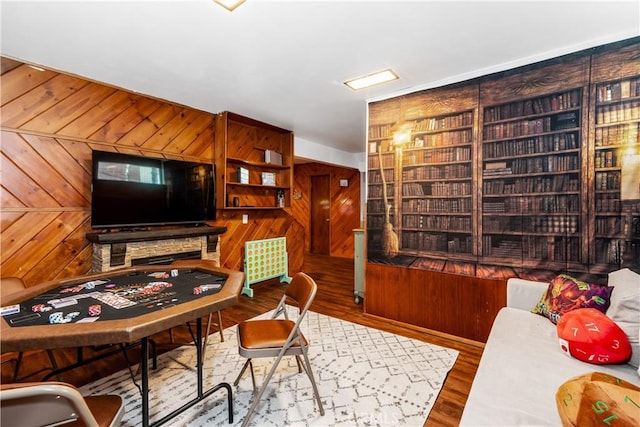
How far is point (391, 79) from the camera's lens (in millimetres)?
2773

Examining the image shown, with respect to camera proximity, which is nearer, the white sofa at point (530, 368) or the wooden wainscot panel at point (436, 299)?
the white sofa at point (530, 368)

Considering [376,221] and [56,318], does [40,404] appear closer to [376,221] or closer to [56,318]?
[56,318]

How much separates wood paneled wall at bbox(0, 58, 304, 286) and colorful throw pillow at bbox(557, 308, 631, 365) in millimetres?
3963

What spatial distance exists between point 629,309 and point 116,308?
275 cm

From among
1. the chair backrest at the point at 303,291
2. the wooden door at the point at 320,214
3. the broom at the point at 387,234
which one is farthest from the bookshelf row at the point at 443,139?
the wooden door at the point at 320,214

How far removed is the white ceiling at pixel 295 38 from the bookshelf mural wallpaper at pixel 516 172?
241mm

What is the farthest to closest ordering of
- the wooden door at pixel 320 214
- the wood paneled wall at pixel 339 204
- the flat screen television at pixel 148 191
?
the wooden door at pixel 320 214, the wood paneled wall at pixel 339 204, the flat screen television at pixel 148 191

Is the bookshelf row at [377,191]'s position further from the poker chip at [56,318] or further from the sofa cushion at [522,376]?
the poker chip at [56,318]

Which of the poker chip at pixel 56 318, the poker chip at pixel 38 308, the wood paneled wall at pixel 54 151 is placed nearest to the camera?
the poker chip at pixel 56 318

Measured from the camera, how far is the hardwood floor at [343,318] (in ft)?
6.18

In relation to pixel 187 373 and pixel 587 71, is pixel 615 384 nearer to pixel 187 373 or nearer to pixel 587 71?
pixel 587 71

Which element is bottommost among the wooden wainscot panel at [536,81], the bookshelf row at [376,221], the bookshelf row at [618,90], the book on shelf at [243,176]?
the bookshelf row at [376,221]

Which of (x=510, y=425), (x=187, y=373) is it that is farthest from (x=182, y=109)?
(x=510, y=425)

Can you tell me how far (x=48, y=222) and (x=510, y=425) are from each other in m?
3.67
